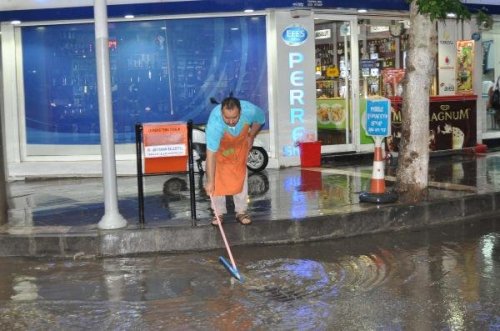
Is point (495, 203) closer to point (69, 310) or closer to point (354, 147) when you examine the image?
point (354, 147)

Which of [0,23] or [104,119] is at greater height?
[0,23]

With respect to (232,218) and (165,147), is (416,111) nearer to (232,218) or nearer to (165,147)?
(232,218)

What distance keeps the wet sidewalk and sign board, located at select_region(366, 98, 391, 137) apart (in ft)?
3.12

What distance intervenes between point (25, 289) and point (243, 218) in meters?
2.54

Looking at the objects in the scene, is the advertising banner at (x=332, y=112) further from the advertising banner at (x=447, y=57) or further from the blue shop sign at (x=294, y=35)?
the advertising banner at (x=447, y=57)

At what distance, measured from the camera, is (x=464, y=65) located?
14648 mm

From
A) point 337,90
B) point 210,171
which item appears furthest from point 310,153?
point 210,171

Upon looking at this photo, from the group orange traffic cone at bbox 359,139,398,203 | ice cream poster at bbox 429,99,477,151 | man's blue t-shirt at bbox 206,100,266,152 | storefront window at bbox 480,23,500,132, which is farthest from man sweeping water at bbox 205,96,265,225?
storefront window at bbox 480,23,500,132

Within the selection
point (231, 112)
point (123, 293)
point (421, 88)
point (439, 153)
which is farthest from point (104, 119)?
point (439, 153)

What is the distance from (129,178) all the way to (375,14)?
5916mm

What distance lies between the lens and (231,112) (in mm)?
6707

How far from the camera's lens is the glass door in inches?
530

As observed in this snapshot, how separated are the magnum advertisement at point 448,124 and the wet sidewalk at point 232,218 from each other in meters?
1.79

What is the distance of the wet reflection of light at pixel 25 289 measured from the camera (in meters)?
5.71
